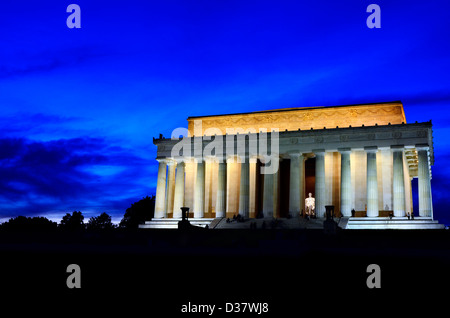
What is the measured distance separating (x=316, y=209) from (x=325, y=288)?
3577 cm

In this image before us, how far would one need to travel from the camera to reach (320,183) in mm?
52156

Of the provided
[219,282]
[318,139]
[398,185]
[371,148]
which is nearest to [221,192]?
[318,139]

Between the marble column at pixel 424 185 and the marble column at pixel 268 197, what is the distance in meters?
15.8

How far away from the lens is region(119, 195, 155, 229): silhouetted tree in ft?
Answer: 293

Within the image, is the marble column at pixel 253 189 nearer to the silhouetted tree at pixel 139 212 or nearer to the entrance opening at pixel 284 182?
the entrance opening at pixel 284 182

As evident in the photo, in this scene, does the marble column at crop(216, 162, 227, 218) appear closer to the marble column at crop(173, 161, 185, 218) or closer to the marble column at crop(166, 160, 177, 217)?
the marble column at crop(173, 161, 185, 218)

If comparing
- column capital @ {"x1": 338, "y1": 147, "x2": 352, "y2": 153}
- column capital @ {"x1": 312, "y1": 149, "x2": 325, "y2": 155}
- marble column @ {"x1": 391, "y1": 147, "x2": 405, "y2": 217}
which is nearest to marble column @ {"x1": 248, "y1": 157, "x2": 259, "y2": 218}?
column capital @ {"x1": 312, "y1": 149, "x2": 325, "y2": 155}

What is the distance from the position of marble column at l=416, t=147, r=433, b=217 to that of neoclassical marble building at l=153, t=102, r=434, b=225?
0.32 feet

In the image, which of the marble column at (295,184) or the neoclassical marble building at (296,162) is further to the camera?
the marble column at (295,184)

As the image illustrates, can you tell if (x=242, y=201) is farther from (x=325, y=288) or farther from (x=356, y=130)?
(x=325, y=288)

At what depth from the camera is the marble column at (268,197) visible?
5362 cm

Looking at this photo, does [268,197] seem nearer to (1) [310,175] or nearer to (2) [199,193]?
(1) [310,175]

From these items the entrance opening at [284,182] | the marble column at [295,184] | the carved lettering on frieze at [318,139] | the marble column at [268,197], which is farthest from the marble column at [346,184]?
the entrance opening at [284,182]
